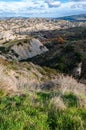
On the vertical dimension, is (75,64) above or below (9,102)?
below

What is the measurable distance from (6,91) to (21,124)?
105 inches

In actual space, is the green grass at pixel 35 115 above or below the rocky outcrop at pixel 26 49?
above

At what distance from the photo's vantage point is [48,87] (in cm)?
1366

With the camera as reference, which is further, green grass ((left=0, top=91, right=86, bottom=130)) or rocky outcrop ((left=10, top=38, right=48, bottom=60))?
rocky outcrop ((left=10, top=38, right=48, bottom=60))

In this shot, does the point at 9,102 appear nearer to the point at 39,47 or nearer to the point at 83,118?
the point at 83,118

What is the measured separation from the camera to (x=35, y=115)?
763cm

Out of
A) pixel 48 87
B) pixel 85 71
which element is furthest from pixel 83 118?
pixel 85 71

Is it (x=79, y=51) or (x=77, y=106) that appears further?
(x=79, y=51)

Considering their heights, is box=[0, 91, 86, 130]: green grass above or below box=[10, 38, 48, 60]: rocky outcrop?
above

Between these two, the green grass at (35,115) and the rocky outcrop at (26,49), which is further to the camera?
the rocky outcrop at (26,49)

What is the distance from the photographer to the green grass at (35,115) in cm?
687

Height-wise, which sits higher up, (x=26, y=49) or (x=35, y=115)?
(x=35, y=115)

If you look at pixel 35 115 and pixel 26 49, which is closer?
pixel 35 115

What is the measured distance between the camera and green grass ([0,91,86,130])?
687 centimetres
